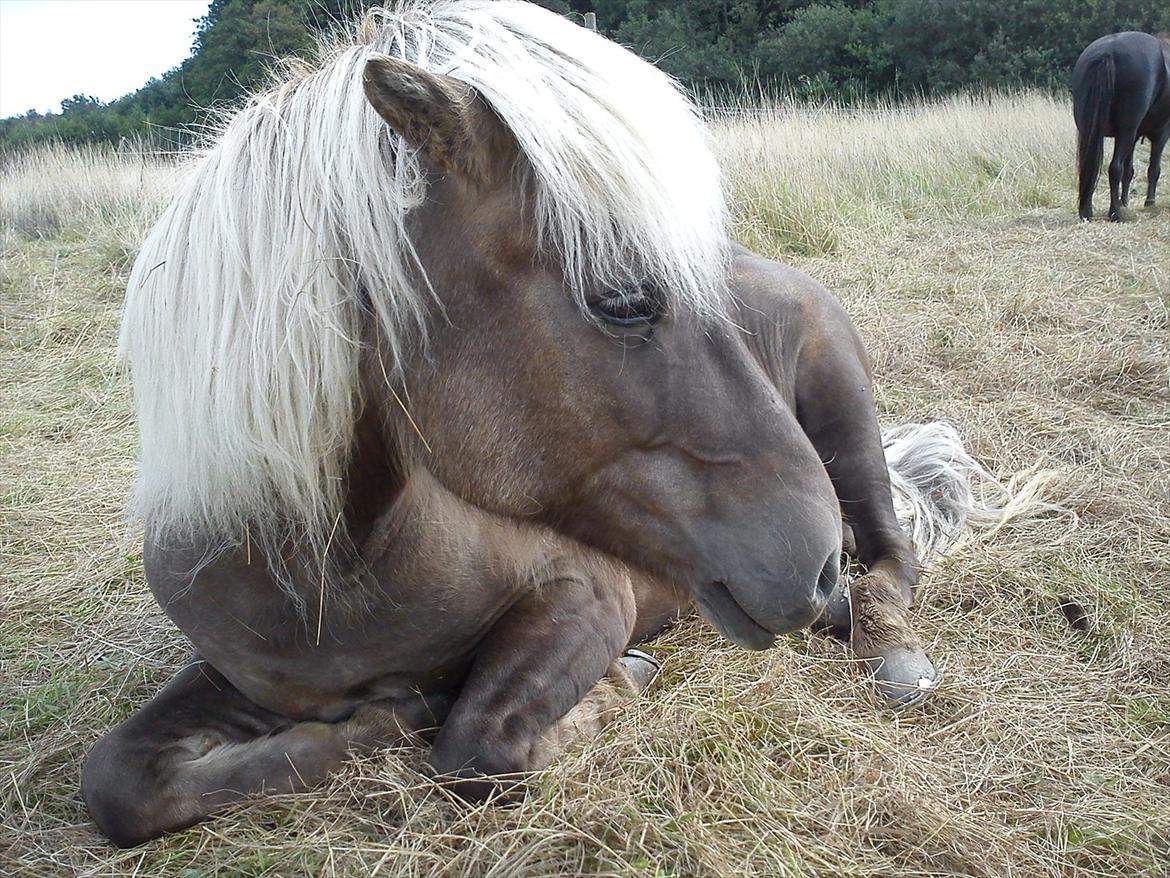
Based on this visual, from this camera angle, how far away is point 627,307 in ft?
5.07

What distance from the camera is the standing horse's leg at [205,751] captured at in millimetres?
1952

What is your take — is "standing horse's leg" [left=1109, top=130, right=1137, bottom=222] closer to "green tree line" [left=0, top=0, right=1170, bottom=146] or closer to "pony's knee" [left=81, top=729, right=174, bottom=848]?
"pony's knee" [left=81, top=729, right=174, bottom=848]

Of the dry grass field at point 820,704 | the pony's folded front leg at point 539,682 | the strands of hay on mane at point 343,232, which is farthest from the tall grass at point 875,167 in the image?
the strands of hay on mane at point 343,232

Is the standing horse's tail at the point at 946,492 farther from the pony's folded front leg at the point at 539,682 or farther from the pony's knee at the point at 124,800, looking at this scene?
the pony's knee at the point at 124,800

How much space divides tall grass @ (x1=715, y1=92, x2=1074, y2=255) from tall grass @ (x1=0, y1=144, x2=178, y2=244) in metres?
5.43

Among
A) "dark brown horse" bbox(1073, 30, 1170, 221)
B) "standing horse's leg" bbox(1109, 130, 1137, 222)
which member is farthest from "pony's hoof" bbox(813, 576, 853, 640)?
"dark brown horse" bbox(1073, 30, 1170, 221)

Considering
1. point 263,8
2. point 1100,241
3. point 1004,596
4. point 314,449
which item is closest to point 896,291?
point 1100,241

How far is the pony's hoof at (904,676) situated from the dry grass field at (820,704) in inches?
1.9

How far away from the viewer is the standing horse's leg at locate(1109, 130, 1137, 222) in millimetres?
10039

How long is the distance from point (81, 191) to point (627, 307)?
10151 millimetres

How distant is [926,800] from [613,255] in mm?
1305

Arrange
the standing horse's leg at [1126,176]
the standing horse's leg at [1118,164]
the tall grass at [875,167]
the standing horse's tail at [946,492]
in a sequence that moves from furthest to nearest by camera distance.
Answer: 1. the standing horse's leg at [1126,176]
2. the standing horse's leg at [1118,164]
3. the tall grass at [875,167]
4. the standing horse's tail at [946,492]

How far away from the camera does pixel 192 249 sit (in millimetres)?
1722

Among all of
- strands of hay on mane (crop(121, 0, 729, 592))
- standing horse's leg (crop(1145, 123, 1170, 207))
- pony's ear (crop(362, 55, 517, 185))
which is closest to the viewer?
pony's ear (crop(362, 55, 517, 185))
